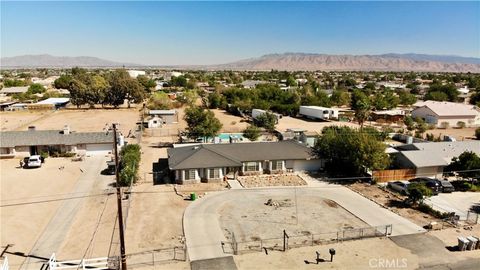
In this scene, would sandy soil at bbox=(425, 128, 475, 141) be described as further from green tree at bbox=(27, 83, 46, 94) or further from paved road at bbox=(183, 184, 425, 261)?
green tree at bbox=(27, 83, 46, 94)

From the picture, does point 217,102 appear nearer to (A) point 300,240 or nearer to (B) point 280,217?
(B) point 280,217

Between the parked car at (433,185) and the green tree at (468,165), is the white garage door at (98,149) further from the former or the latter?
the green tree at (468,165)

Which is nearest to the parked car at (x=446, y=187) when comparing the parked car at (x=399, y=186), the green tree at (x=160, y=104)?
the parked car at (x=399, y=186)

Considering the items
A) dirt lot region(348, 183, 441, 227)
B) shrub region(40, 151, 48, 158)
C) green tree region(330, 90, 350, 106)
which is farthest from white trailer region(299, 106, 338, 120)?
shrub region(40, 151, 48, 158)

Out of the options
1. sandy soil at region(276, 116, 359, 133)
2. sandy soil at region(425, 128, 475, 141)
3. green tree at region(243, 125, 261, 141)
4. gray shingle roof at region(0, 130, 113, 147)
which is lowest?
sandy soil at region(425, 128, 475, 141)

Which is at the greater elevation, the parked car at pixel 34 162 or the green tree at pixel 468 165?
the green tree at pixel 468 165
